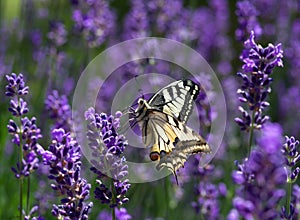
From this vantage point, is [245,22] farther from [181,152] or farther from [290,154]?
[290,154]

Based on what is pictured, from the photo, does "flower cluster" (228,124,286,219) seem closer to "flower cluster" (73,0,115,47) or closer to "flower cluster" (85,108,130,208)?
"flower cluster" (85,108,130,208)

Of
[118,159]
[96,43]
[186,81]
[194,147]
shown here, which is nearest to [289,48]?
[96,43]

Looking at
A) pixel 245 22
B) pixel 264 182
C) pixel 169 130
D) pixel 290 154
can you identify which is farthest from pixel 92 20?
pixel 264 182

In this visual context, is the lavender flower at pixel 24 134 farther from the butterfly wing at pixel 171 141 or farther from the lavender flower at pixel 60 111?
the lavender flower at pixel 60 111

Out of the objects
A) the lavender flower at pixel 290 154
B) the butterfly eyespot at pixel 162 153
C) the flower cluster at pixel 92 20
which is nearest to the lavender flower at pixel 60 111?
the butterfly eyespot at pixel 162 153

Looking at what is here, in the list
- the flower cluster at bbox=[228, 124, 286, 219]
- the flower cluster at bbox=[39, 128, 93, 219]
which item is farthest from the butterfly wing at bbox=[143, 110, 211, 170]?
the flower cluster at bbox=[228, 124, 286, 219]
